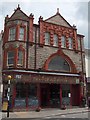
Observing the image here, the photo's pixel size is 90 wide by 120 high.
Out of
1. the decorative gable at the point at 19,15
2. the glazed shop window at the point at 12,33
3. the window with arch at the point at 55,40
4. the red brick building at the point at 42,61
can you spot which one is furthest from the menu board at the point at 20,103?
the decorative gable at the point at 19,15

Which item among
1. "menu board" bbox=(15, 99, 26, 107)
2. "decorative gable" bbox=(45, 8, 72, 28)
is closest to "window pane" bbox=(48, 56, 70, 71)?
"decorative gable" bbox=(45, 8, 72, 28)

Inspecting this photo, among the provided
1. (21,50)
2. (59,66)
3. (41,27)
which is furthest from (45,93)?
(41,27)

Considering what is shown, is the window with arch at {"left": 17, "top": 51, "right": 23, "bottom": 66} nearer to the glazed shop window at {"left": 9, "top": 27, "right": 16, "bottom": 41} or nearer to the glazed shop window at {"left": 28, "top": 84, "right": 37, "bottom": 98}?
the glazed shop window at {"left": 9, "top": 27, "right": 16, "bottom": 41}

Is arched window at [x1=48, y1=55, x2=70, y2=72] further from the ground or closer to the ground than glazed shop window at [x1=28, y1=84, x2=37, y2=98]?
further from the ground

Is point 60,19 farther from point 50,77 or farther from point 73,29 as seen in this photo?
point 50,77

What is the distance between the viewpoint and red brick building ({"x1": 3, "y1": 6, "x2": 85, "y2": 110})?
90.2ft

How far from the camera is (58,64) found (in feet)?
102

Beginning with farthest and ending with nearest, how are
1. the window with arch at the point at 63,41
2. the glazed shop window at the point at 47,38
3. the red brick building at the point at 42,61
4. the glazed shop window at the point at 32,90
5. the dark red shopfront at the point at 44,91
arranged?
the window with arch at the point at 63,41, the glazed shop window at the point at 47,38, the glazed shop window at the point at 32,90, the red brick building at the point at 42,61, the dark red shopfront at the point at 44,91

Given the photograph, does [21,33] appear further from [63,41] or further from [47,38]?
[63,41]

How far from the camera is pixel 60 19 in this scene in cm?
3266

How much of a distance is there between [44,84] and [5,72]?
5971mm

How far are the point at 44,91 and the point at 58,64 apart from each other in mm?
3905

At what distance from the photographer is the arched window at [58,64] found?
100 feet

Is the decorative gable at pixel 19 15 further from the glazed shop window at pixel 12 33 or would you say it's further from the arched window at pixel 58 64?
the arched window at pixel 58 64
